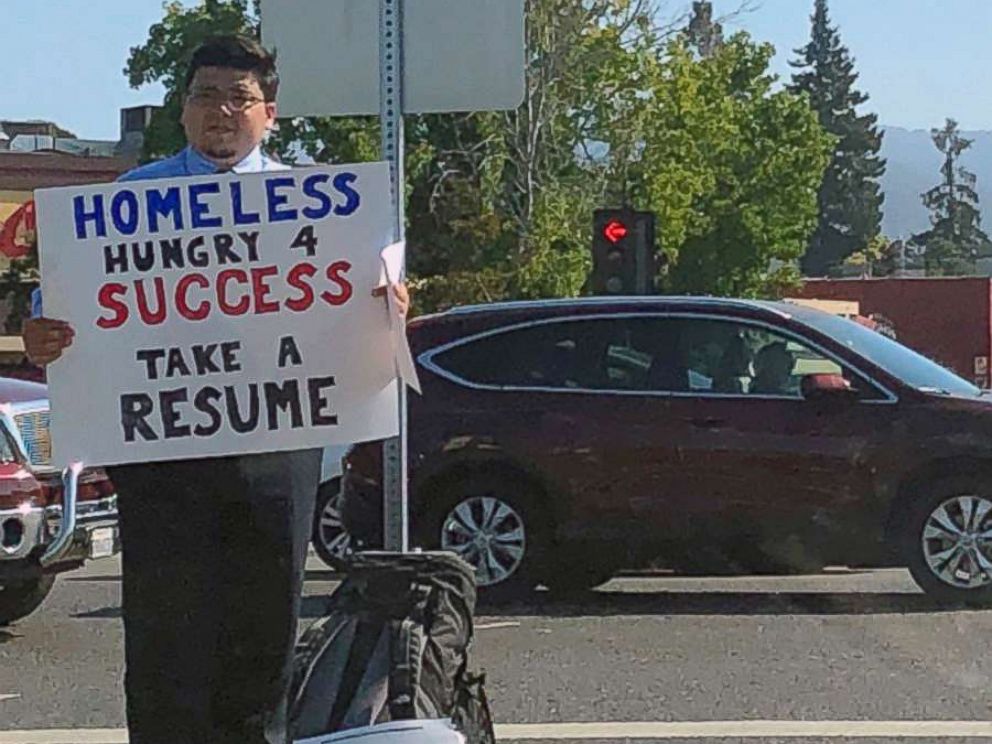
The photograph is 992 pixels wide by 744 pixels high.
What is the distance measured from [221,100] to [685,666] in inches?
192

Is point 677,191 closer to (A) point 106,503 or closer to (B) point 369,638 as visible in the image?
(A) point 106,503

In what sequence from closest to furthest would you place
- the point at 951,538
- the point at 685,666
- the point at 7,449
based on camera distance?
the point at 685,666, the point at 7,449, the point at 951,538

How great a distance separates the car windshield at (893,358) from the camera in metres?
10.4

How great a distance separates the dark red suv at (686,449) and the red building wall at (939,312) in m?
47.4

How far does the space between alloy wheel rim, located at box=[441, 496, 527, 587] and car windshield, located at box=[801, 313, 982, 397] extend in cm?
189

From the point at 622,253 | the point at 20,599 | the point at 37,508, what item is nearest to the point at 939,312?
the point at 622,253

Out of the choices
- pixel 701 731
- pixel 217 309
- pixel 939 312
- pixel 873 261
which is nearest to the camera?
pixel 217 309

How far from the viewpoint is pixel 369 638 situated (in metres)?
4.61

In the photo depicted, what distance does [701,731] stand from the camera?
7.22 m

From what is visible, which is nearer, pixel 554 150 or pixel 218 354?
pixel 218 354

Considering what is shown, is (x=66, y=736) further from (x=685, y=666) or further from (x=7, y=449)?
(x=685, y=666)

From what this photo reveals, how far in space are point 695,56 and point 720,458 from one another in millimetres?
40863

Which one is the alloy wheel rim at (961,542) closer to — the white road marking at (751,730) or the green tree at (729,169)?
the white road marking at (751,730)

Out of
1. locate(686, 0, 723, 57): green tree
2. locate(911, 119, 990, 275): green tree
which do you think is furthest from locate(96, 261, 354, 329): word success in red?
locate(911, 119, 990, 275): green tree
